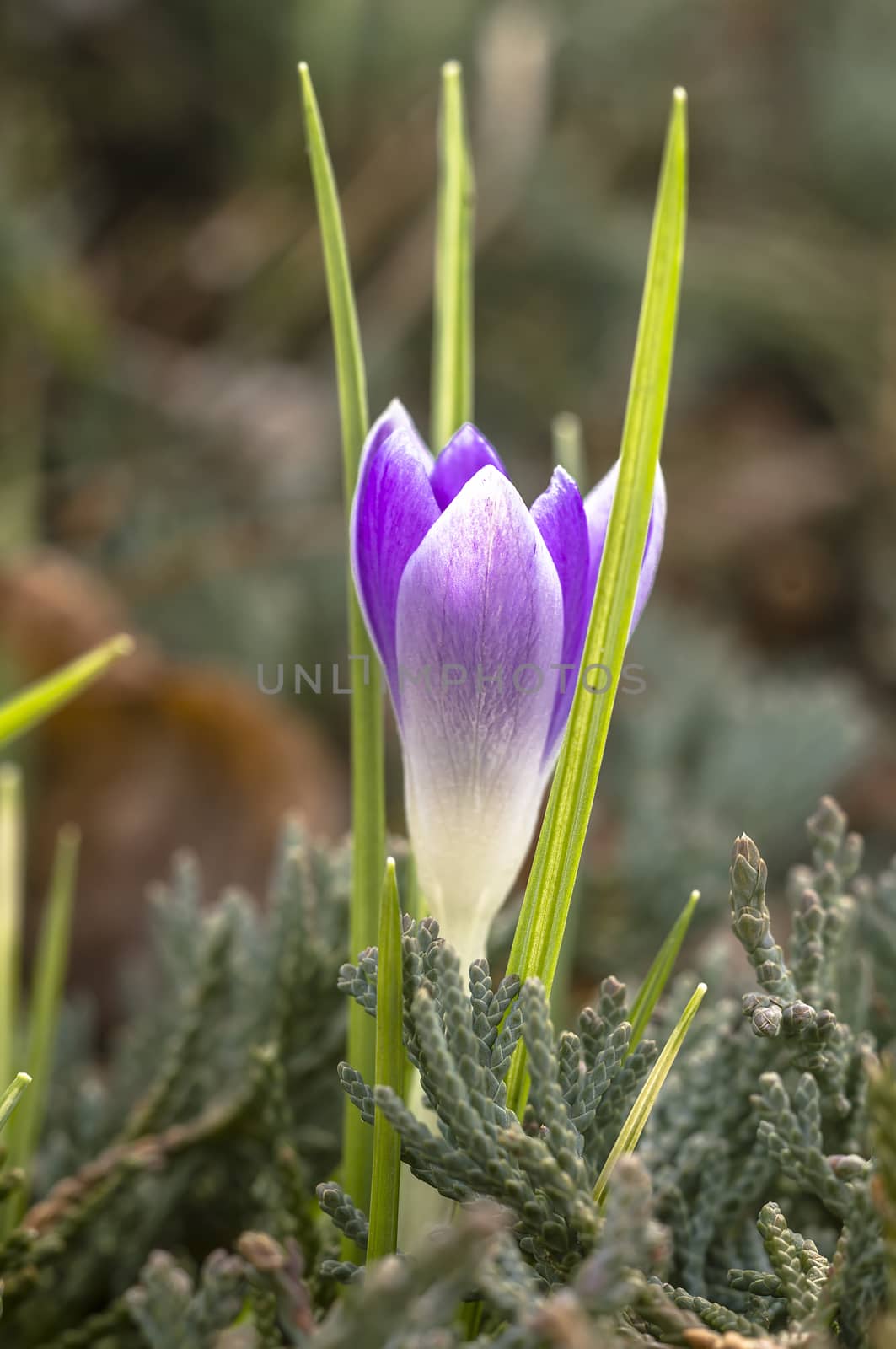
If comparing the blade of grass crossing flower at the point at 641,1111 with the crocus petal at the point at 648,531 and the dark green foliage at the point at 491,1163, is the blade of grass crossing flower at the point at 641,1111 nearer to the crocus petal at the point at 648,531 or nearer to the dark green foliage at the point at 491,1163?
the dark green foliage at the point at 491,1163

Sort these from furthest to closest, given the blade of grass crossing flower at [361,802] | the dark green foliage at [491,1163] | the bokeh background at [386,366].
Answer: the bokeh background at [386,366]
the blade of grass crossing flower at [361,802]
the dark green foliage at [491,1163]

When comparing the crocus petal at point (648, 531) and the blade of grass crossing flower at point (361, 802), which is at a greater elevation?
the crocus petal at point (648, 531)

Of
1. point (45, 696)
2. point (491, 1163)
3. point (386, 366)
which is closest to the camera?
point (491, 1163)

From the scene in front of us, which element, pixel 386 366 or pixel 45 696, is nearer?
pixel 45 696

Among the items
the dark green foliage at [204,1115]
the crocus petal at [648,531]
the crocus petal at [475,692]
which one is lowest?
the dark green foliage at [204,1115]

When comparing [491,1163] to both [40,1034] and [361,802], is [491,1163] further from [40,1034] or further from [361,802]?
[40,1034]

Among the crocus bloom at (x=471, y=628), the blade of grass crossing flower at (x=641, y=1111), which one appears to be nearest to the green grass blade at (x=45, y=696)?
the crocus bloom at (x=471, y=628)

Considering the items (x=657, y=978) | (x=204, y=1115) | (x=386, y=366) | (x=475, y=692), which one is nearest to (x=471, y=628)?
(x=475, y=692)
